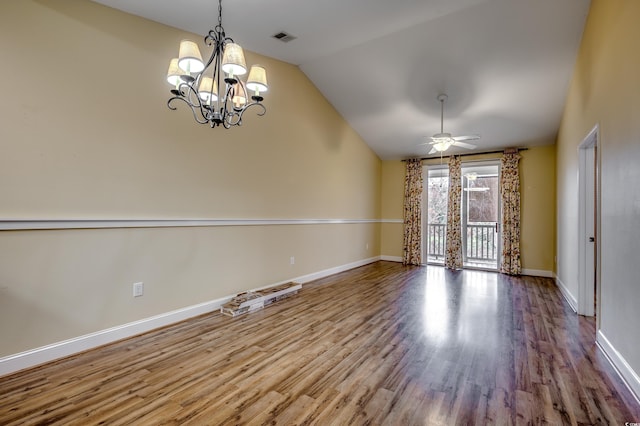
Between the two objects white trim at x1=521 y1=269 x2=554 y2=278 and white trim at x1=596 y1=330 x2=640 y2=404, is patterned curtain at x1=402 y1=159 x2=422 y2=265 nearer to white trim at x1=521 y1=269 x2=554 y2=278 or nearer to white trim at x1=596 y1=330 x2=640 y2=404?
white trim at x1=521 y1=269 x2=554 y2=278

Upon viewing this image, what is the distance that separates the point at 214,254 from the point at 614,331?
3.70m

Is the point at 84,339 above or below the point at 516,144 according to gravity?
below

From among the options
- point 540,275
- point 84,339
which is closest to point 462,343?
point 84,339

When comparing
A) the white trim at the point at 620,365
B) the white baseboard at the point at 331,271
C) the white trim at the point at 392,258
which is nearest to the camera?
the white trim at the point at 620,365

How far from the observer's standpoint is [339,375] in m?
2.15

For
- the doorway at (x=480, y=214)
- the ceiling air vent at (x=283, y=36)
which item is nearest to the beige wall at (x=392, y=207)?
the doorway at (x=480, y=214)

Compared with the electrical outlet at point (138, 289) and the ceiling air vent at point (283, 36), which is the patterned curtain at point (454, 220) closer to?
the ceiling air vent at point (283, 36)

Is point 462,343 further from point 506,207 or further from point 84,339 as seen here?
point 506,207

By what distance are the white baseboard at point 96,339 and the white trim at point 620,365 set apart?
352 centimetres

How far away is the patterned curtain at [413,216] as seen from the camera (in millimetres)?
6824

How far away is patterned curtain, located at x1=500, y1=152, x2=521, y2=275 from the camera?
5812 mm

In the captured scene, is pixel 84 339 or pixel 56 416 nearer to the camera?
pixel 56 416

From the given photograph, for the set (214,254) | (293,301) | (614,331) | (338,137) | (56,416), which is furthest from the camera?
(338,137)

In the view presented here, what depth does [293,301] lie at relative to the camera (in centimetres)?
390
